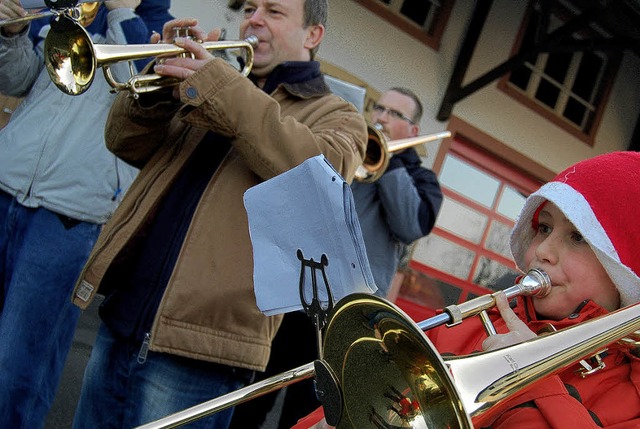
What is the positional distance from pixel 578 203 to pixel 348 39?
4.25m

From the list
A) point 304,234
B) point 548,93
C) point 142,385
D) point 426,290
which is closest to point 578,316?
point 304,234

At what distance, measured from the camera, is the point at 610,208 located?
4.39ft

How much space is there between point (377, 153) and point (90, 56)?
140 cm

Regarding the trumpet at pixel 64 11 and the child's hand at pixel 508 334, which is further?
the trumpet at pixel 64 11

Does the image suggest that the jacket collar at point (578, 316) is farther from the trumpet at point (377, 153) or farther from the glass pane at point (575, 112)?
the glass pane at point (575, 112)

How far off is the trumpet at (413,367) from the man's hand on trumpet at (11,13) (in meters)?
1.61

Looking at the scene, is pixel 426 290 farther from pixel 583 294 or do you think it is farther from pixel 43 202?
pixel 583 294

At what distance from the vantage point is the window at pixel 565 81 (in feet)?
21.4

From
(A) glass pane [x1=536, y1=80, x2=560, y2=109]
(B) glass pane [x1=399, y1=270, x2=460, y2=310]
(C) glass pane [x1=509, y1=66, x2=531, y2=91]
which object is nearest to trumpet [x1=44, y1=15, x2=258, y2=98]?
(B) glass pane [x1=399, y1=270, x2=460, y2=310]

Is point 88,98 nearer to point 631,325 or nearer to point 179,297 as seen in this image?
point 179,297

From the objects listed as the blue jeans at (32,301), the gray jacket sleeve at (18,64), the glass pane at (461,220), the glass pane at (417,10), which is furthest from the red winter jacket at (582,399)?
the glass pane at (461,220)

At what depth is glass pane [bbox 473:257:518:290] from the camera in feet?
22.0

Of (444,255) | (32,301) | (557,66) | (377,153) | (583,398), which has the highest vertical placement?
(583,398)

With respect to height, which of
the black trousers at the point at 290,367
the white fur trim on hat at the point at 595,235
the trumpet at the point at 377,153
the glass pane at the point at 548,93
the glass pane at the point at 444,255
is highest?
the white fur trim on hat at the point at 595,235
